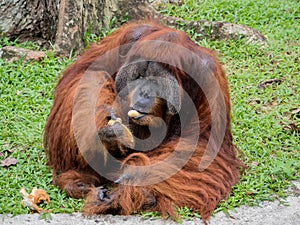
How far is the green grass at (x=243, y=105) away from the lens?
3.61m

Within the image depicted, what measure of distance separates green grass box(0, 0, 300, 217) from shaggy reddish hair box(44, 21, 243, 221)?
A: 0.11 meters

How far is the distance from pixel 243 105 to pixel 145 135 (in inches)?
53.2

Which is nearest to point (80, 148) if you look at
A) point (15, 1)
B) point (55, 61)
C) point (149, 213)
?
point (149, 213)

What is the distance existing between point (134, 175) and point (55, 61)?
6.28 feet

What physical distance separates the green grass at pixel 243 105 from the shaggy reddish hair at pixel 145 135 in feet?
0.35

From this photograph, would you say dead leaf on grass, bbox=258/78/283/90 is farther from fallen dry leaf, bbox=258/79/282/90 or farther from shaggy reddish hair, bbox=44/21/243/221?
shaggy reddish hair, bbox=44/21/243/221

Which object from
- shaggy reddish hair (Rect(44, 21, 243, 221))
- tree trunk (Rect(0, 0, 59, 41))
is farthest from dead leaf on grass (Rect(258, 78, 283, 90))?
tree trunk (Rect(0, 0, 59, 41))

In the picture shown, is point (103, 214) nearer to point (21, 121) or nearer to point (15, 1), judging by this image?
point (21, 121)

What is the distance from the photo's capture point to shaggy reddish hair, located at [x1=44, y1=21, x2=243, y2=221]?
3.32 meters

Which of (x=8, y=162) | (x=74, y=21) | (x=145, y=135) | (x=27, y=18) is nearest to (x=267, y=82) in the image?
(x=74, y=21)

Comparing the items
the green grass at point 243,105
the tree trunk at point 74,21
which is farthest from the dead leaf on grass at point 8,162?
the tree trunk at point 74,21

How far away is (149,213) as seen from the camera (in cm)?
325

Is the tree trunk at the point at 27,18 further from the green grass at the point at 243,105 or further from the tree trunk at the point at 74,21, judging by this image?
the green grass at the point at 243,105

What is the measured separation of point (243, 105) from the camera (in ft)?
15.3
